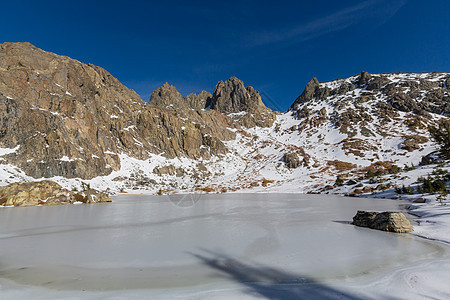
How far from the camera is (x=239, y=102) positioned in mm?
150000

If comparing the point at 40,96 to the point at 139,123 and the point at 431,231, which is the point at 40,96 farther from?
the point at 431,231

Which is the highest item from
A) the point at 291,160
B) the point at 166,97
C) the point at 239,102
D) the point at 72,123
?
the point at 239,102

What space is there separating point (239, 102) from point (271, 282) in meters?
150

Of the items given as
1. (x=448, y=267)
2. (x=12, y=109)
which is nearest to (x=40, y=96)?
(x=12, y=109)

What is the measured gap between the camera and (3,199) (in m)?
22.5

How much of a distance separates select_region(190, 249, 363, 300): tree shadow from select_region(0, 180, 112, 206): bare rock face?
27234 mm

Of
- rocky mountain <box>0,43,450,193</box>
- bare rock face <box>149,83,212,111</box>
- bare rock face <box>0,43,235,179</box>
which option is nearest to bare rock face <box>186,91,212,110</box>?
bare rock face <box>149,83,212,111</box>

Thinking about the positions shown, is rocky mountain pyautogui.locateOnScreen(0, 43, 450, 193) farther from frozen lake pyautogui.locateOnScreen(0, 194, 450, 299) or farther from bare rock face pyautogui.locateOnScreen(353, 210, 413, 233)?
frozen lake pyautogui.locateOnScreen(0, 194, 450, 299)

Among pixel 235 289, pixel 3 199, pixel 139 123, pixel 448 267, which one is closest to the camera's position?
pixel 235 289

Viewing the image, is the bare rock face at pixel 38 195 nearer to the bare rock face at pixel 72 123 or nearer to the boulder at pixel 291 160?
the bare rock face at pixel 72 123

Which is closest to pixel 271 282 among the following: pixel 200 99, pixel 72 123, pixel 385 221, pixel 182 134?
pixel 385 221

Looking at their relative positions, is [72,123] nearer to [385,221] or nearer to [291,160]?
[385,221]

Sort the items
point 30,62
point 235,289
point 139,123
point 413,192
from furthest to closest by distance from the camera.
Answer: point 139,123 < point 30,62 < point 413,192 < point 235,289

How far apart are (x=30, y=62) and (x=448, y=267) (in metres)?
80.1
